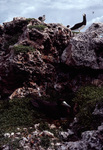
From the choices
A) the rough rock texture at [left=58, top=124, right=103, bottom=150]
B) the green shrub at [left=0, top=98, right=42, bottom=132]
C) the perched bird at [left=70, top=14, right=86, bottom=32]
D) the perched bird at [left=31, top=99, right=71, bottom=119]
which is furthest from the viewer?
the perched bird at [left=70, top=14, right=86, bottom=32]

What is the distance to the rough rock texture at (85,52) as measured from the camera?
12.8 meters

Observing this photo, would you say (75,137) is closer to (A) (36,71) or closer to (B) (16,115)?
(B) (16,115)

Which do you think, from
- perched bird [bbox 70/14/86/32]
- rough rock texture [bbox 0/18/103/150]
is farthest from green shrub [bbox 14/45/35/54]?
perched bird [bbox 70/14/86/32]

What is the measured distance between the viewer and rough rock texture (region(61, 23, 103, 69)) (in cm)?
1284

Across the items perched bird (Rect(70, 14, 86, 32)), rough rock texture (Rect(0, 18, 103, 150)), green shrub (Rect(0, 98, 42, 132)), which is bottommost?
green shrub (Rect(0, 98, 42, 132))

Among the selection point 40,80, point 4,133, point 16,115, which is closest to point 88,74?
point 40,80

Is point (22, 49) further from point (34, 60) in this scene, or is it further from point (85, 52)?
point (85, 52)

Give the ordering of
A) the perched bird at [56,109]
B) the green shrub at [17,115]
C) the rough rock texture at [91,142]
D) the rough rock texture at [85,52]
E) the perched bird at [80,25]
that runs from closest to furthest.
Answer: the rough rock texture at [91,142]
the green shrub at [17,115]
the perched bird at [56,109]
the rough rock texture at [85,52]
the perched bird at [80,25]

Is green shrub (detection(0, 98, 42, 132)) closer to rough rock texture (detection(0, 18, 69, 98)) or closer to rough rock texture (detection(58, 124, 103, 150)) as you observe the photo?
rough rock texture (detection(0, 18, 69, 98))

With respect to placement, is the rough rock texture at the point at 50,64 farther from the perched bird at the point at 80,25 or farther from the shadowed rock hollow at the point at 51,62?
the perched bird at the point at 80,25

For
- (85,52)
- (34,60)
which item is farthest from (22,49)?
(85,52)

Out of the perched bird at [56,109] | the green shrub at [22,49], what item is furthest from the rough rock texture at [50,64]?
the perched bird at [56,109]

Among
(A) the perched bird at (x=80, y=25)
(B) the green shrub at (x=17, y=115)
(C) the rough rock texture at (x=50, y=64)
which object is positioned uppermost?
(A) the perched bird at (x=80, y=25)

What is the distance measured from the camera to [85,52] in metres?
13.1
